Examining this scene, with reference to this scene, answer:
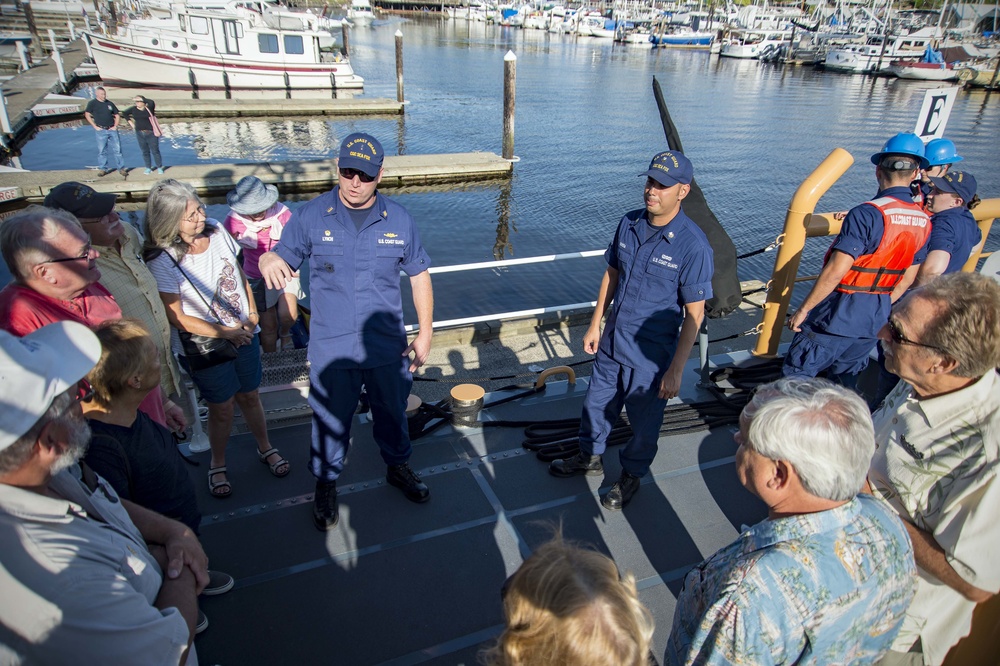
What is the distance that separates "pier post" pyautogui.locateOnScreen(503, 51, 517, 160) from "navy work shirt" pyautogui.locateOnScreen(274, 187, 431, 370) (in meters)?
13.7

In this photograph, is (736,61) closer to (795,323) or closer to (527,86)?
(527,86)

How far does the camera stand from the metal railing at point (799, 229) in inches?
156

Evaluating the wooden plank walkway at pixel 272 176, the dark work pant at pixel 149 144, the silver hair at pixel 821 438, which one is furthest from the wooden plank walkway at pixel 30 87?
the silver hair at pixel 821 438

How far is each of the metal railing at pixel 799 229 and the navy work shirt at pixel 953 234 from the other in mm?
577

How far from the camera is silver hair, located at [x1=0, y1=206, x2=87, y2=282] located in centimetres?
202

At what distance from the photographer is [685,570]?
2.62 meters

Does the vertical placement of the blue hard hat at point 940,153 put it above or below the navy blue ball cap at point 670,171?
below

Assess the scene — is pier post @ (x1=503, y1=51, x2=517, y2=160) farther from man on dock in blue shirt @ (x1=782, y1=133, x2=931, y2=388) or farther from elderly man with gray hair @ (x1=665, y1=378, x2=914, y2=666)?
elderly man with gray hair @ (x1=665, y1=378, x2=914, y2=666)

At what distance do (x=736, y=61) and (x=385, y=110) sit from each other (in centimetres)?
3792

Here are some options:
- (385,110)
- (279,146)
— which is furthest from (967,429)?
(385,110)

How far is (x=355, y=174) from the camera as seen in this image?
8.39 feet

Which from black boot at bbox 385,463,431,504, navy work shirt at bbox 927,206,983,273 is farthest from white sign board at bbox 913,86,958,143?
black boot at bbox 385,463,431,504

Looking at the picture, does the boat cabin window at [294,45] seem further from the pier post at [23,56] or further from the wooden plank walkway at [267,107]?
the pier post at [23,56]

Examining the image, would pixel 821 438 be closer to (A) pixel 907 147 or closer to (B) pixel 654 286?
(B) pixel 654 286
